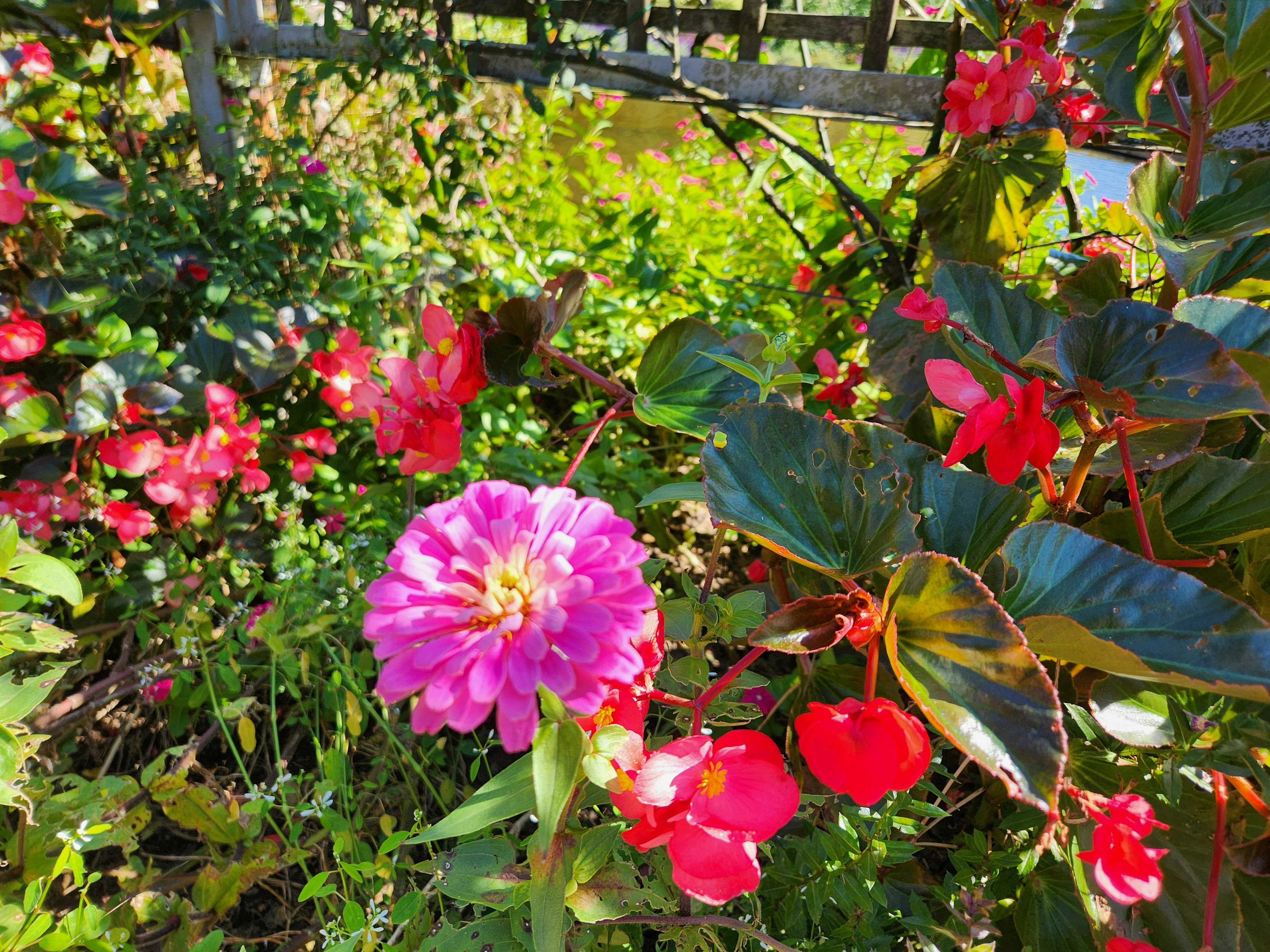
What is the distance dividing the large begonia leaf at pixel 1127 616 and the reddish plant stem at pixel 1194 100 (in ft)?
1.33

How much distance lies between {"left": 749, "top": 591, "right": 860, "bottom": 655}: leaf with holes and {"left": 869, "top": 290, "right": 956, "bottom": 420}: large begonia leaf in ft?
2.06

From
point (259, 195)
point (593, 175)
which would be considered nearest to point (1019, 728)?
point (259, 195)

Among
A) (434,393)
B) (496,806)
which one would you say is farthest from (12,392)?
(496,806)

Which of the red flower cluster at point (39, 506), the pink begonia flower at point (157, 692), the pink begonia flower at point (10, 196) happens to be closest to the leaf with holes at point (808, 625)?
the pink begonia flower at point (157, 692)

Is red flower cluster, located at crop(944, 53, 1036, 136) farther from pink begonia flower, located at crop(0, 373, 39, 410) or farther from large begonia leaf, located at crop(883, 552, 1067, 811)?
pink begonia flower, located at crop(0, 373, 39, 410)

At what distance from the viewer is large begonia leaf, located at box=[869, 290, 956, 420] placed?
1.03 metres

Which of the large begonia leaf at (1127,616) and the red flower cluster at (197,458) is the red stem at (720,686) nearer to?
the large begonia leaf at (1127,616)

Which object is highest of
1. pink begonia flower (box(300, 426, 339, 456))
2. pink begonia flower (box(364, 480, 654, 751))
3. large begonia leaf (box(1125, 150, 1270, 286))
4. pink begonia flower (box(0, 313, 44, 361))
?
large begonia leaf (box(1125, 150, 1270, 286))

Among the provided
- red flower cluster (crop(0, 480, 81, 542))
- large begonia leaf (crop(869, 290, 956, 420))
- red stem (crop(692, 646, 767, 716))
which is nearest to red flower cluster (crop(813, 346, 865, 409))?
large begonia leaf (crop(869, 290, 956, 420))

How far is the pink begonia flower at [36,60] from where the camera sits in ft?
4.24

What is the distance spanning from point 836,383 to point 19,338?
121cm

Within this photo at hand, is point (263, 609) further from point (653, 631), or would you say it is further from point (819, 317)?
point (819, 317)

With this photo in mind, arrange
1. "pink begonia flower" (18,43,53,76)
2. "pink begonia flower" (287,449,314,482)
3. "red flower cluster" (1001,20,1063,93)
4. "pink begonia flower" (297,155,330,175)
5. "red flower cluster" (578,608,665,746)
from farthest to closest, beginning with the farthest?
"pink begonia flower" (297,155,330,175)
"pink begonia flower" (18,43,53,76)
"pink begonia flower" (287,449,314,482)
"red flower cluster" (1001,20,1063,93)
"red flower cluster" (578,608,665,746)

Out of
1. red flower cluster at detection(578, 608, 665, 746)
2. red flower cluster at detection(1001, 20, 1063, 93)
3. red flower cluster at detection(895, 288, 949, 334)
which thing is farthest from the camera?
red flower cluster at detection(1001, 20, 1063, 93)
